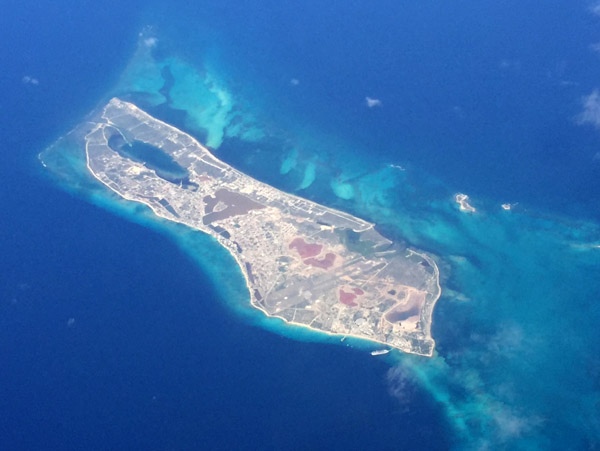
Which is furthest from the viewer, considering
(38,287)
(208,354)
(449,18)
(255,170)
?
(449,18)

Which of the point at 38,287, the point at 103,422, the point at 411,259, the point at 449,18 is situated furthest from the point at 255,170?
the point at 449,18

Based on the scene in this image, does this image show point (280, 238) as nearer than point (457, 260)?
No

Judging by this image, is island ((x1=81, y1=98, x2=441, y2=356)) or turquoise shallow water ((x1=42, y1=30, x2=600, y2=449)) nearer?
turquoise shallow water ((x1=42, y1=30, x2=600, y2=449))

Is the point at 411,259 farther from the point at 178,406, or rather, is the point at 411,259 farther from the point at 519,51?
the point at 519,51

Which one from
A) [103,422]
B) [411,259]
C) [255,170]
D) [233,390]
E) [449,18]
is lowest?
[103,422]

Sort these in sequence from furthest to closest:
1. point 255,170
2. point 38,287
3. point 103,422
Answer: point 255,170
point 38,287
point 103,422
